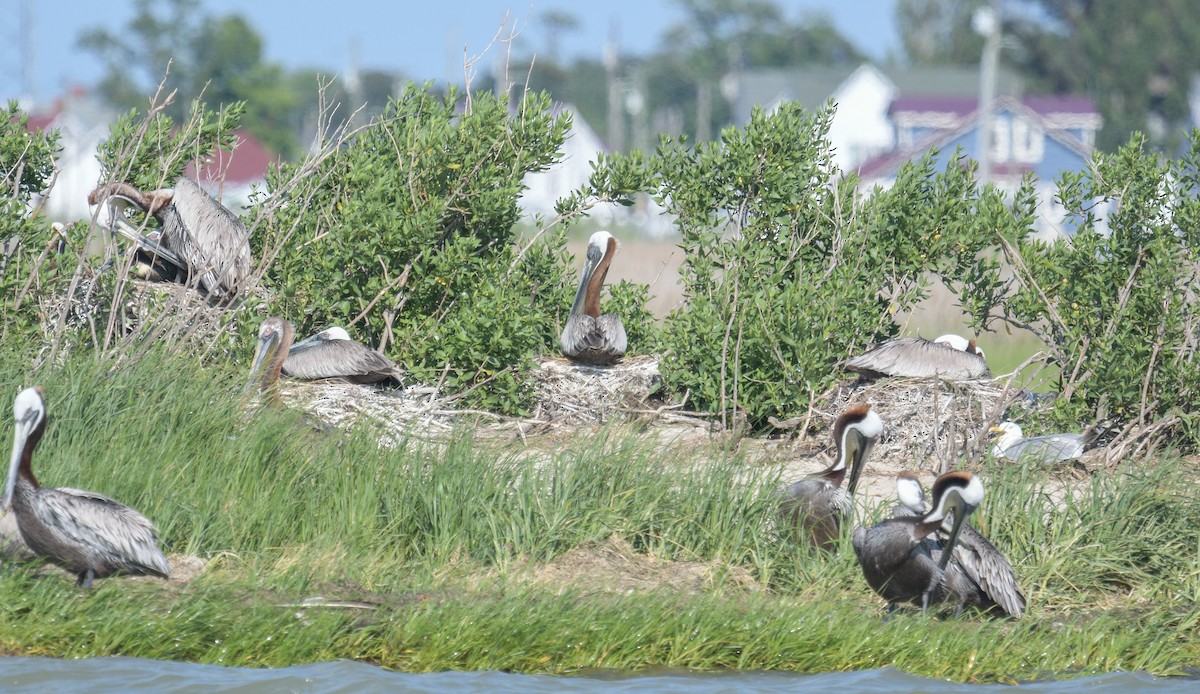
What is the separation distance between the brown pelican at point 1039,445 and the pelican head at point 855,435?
1.10 meters

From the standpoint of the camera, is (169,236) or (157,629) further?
(169,236)

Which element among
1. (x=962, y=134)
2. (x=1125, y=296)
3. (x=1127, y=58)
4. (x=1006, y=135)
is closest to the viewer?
(x=1125, y=296)

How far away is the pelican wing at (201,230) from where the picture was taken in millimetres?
9570

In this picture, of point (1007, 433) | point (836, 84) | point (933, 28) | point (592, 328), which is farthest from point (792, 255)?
point (933, 28)

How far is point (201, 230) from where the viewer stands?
962cm

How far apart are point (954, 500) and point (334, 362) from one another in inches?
169

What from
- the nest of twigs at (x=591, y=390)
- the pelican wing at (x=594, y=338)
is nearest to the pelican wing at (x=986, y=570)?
the nest of twigs at (x=591, y=390)

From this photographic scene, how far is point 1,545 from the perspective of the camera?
592 centimetres

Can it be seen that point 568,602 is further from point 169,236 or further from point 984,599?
point 169,236

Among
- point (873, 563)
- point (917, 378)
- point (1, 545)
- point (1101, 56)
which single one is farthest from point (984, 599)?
point (1101, 56)

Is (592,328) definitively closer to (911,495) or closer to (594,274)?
(594,274)

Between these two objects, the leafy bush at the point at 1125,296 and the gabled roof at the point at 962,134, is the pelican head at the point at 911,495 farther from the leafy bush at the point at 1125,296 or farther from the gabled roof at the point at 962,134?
the gabled roof at the point at 962,134

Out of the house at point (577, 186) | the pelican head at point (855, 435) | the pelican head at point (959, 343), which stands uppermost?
the house at point (577, 186)

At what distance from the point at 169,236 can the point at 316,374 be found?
169cm
